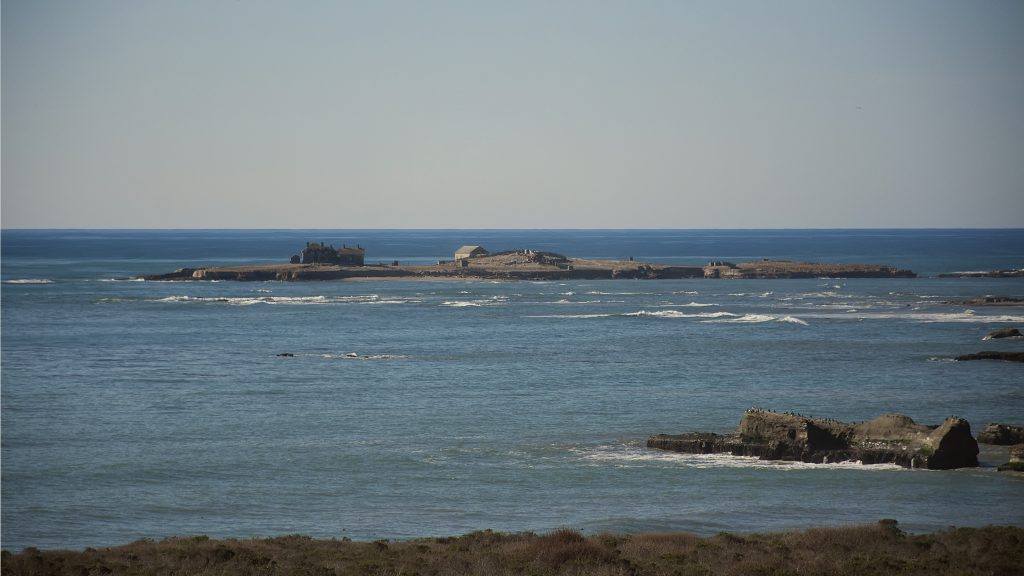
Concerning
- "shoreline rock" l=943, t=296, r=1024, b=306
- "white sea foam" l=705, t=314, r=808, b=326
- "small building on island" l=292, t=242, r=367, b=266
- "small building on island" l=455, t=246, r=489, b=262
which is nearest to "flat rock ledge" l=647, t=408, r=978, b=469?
"white sea foam" l=705, t=314, r=808, b=326

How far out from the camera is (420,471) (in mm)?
38469

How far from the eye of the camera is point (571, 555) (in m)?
26.4

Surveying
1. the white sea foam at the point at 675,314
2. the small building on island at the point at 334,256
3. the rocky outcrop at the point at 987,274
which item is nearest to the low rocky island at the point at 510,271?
the small building on island at the point at 334,256

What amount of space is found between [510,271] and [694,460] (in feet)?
362

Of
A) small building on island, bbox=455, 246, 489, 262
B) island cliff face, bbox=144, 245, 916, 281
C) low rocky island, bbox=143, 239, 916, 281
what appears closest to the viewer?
island cliff face, bbox=144, 245, 916, 281

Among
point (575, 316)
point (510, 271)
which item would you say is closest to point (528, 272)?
point (510, 271)

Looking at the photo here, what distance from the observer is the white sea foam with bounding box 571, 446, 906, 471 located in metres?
38.2

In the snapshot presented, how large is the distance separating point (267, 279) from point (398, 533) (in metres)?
121

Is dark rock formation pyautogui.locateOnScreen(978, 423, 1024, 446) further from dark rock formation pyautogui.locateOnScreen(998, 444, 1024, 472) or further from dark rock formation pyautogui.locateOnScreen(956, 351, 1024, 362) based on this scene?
dark rock formation pyautogui.locateOnScreen(956, 351, 1024, 362)

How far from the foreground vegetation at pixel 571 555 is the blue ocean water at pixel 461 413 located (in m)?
2.73

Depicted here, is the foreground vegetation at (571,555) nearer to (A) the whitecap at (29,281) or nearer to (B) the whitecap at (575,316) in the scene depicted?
(B) the whitecap at (575,316)

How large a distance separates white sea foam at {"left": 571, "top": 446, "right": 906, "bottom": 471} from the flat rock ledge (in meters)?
0.31

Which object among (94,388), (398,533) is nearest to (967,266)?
(94,388)

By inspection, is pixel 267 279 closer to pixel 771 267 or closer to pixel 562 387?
pixel 771 267
